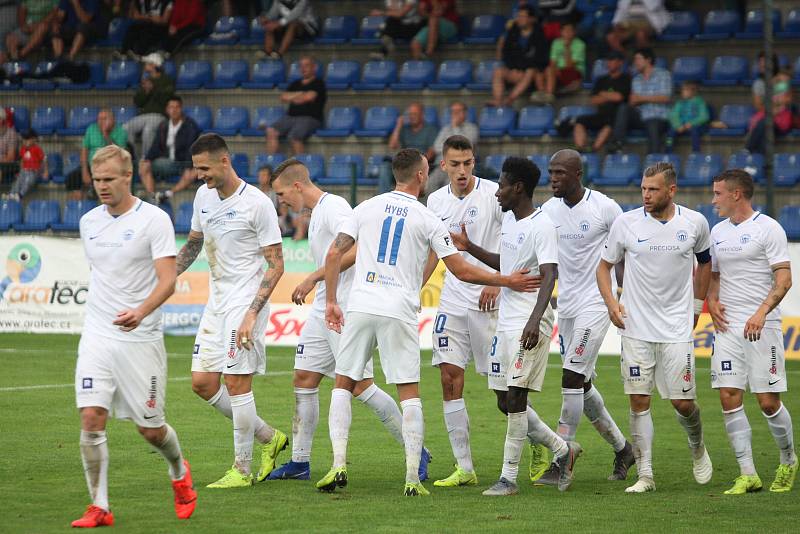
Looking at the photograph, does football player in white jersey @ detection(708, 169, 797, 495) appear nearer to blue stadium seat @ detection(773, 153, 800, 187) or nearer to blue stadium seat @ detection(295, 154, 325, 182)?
blue stadium seat @ detection(773, 153, 800, 187)

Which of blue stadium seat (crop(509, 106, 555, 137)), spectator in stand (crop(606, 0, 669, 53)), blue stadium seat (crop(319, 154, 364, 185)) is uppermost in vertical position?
spectator in stand (crop(606, 0, 669, 53))

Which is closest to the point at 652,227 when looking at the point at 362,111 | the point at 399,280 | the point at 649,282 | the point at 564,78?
the point at 649,282

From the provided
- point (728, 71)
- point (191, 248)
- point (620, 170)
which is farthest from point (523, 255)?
point (728, 71)

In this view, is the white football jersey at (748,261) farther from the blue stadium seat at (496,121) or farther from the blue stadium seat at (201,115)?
the blue stadium seat at (201,115)

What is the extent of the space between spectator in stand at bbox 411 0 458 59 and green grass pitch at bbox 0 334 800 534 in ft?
40.9

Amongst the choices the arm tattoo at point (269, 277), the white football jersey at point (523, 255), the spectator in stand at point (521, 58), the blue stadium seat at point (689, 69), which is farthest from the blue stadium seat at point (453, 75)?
the arm tattoo at point (269, 277)

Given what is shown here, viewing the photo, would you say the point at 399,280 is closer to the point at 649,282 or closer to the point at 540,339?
the point at 540,339

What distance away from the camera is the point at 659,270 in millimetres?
9281

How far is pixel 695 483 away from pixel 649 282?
64.5 inches

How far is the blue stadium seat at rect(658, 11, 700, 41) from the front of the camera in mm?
24359

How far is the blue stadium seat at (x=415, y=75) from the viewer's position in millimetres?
25062

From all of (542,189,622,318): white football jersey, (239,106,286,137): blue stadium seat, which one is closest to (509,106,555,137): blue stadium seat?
(239,106,286,137): blue stadium seat

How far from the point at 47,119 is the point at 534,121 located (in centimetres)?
1041

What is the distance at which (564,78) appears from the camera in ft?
78.0
